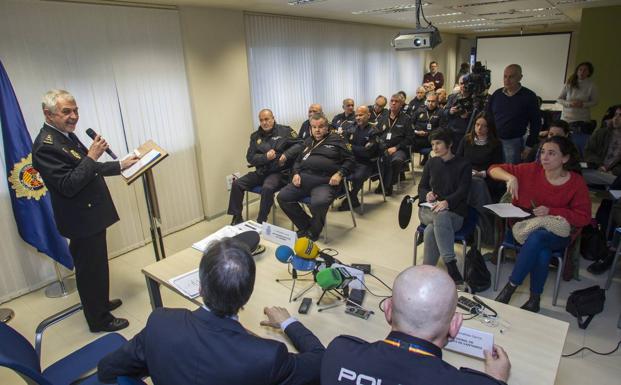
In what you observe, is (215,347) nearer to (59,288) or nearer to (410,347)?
(410,347)

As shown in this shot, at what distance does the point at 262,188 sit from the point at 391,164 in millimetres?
1862

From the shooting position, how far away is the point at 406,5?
16.6ft

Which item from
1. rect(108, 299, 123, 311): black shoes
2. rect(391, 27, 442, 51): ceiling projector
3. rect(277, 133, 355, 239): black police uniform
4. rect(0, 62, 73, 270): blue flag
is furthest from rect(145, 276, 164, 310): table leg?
rect(391, 27, 442, 51): ceiling projector

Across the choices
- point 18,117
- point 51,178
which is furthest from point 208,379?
point 18,117

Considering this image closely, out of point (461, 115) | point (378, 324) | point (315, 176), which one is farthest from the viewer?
point (461, 115)

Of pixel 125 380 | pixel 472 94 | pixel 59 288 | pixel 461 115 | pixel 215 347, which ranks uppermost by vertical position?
pixel 472 94

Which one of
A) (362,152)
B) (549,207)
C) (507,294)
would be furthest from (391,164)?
(507,294)

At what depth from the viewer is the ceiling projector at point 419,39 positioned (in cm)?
338

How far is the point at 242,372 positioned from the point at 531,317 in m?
1.26

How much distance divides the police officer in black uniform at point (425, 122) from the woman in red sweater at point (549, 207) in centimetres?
304

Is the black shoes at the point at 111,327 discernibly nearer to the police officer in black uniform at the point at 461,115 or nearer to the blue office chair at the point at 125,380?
the blue office chair at the point at 125,380

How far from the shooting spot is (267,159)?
434cm

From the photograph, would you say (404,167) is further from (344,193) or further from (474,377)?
(474,377)

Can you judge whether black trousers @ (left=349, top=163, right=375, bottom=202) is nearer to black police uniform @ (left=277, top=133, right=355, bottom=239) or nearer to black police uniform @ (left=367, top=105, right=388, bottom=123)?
black police uniform @ (left=277, top=133, right=355, bottom=239)
